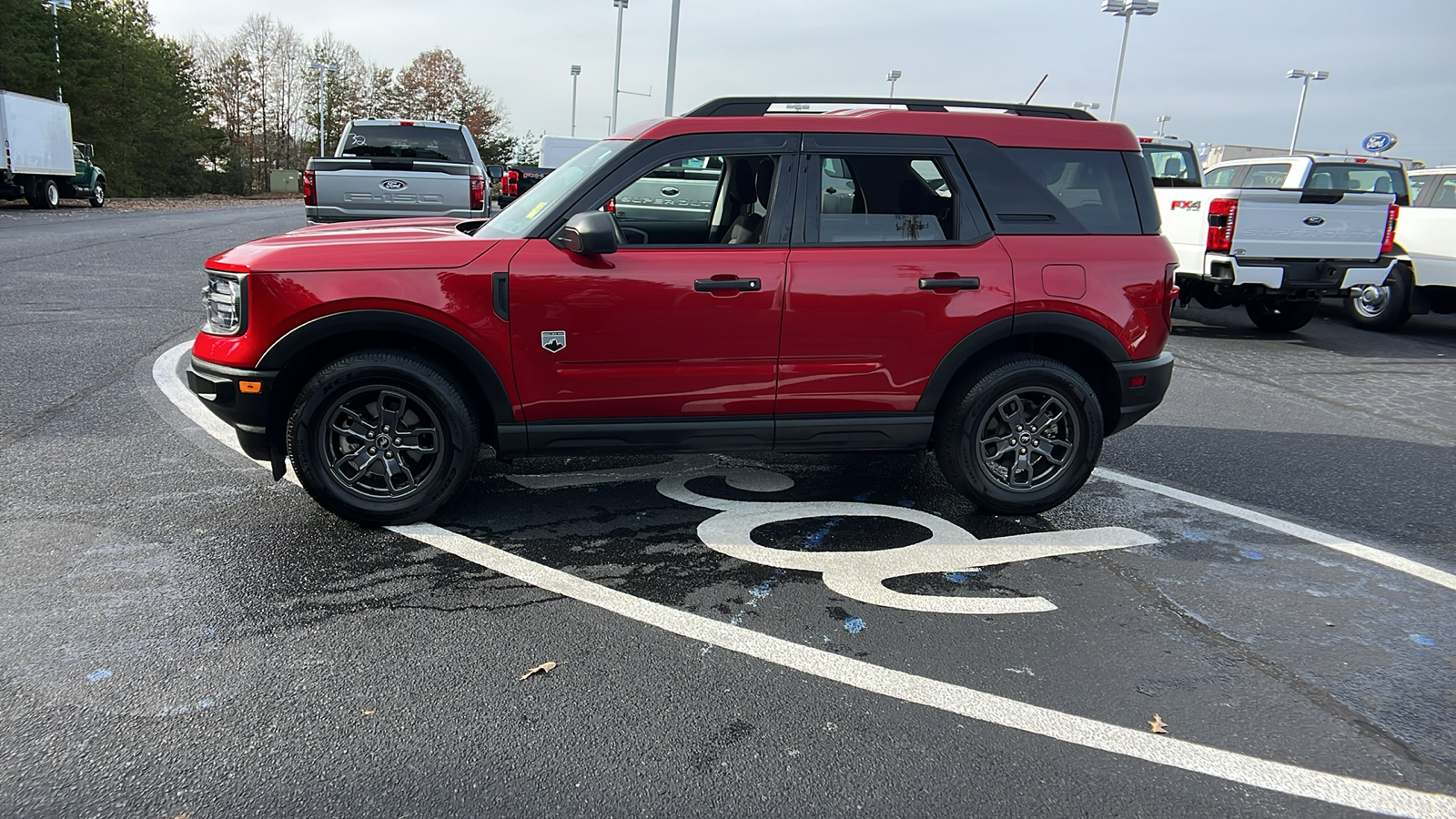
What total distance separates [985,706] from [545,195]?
2.93m

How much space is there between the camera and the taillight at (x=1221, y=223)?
9.97 m

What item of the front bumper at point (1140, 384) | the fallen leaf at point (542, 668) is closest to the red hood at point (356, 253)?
the fallen leaf at point (542, 668)

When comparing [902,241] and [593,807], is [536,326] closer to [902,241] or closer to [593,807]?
[902,241]

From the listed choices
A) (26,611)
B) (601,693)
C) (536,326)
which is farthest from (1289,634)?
(26,611)

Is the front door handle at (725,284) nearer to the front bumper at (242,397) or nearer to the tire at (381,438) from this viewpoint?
the tire at (381,438)

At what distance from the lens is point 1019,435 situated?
466cm

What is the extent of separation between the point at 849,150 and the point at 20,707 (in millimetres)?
3727

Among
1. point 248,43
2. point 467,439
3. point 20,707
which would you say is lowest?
point 20,707

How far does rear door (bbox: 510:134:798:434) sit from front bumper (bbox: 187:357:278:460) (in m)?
1.08

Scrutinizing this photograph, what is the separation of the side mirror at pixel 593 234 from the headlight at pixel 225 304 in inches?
56.3

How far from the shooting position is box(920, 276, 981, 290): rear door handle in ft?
14.2

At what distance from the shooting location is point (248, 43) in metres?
58.5

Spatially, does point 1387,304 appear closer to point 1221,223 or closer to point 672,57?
point 1221,223

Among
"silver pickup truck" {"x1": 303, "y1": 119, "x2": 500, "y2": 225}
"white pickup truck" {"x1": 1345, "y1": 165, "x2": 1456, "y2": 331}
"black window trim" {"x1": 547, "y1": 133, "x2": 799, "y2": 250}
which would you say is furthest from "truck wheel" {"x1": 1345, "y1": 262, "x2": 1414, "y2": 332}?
"silver pickup truck" {"x1": 303, "y1": 119, "x2": 500, "y2": 225}
